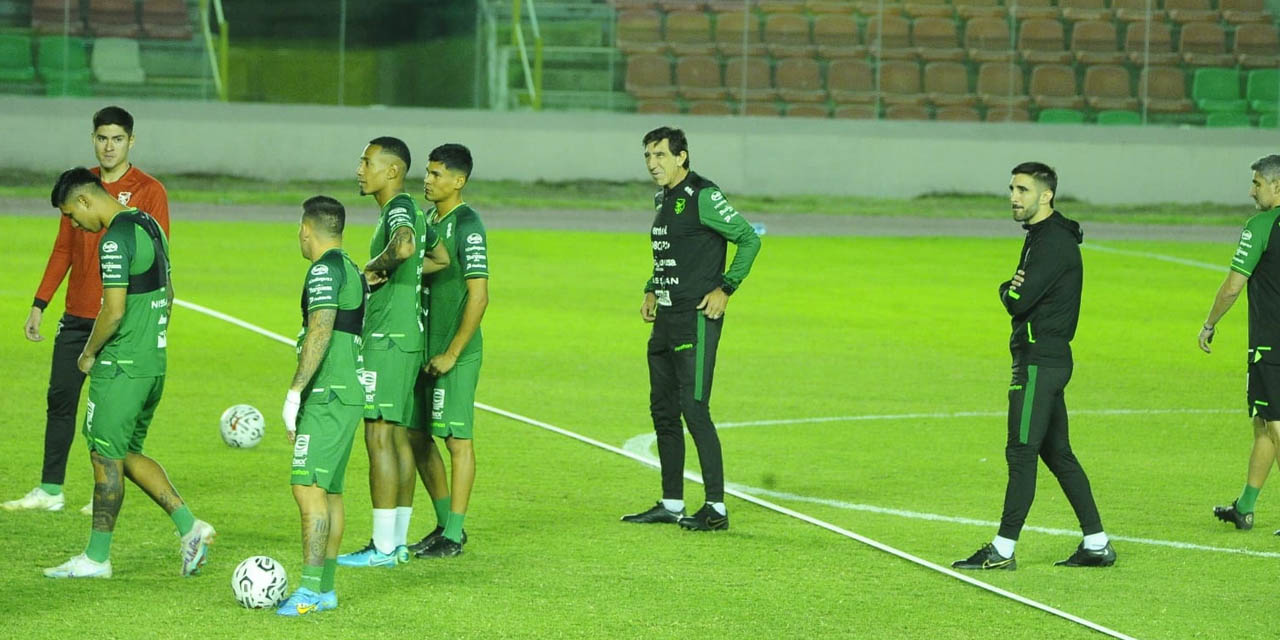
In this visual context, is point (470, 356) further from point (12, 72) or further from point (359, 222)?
point (12, 72)

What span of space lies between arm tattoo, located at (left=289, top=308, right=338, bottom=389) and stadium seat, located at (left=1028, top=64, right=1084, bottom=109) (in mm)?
28915

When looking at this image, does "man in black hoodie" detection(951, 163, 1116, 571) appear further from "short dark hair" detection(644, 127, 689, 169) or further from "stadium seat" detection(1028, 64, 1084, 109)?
"stadium seat" detection(1028, 64, 1084, 109)

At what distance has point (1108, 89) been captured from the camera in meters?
34.1

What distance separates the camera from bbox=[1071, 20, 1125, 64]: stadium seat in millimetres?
34312

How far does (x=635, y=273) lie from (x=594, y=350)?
6.77 metres

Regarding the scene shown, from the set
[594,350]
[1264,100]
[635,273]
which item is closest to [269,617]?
[594,350]

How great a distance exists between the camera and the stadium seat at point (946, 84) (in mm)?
34375

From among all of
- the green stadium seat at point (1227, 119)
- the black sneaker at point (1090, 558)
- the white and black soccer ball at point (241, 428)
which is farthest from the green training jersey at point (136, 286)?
the green stadium seat at point (1227, 119)

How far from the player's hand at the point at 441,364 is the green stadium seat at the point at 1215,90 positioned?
95.0ft

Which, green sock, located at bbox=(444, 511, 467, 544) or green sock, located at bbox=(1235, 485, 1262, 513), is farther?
green sock, located at bbox=(1235, 485, 1262, 513)

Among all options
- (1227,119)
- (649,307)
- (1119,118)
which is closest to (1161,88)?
(1119,118)

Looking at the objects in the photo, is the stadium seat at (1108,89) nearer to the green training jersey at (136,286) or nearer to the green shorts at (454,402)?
the green shorts at (454,402)

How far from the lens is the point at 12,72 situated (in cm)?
3156

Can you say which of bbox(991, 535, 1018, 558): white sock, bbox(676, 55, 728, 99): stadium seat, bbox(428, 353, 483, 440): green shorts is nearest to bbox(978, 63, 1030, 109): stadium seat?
bbox(676, 55, 728, 99): stadium seat
